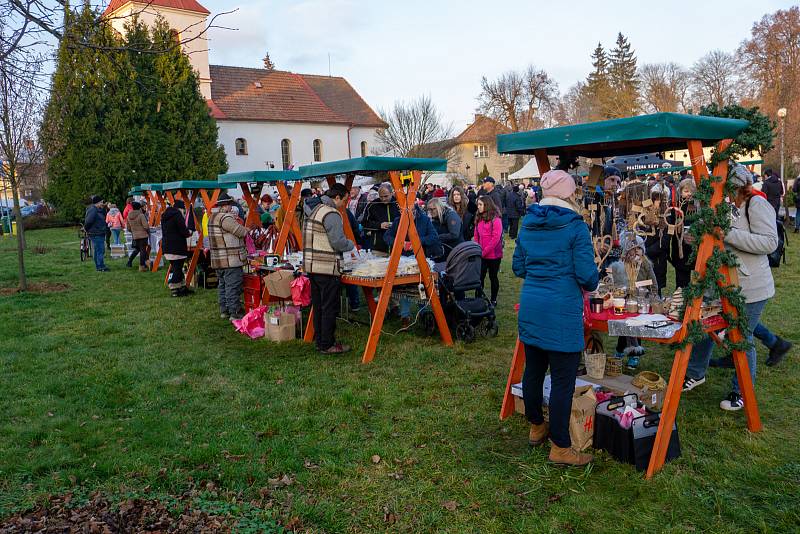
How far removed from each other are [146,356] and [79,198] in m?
27.1

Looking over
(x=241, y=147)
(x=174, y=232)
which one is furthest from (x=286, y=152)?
(x=174, y=232)

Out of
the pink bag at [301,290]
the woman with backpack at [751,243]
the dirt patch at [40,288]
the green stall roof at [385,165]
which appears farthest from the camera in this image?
the dirt patch at [40,288]

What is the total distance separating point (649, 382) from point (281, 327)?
4.68 meters

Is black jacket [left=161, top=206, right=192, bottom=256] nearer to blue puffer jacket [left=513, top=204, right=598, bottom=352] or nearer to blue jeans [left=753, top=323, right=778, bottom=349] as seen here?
blue puffer jacket [left=513, top=204, right=598, bottom=352]

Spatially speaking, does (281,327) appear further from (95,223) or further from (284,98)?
(284,98)

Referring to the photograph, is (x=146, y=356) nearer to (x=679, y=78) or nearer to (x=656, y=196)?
(x=656, y=196)

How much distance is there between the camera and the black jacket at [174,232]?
11.4 m

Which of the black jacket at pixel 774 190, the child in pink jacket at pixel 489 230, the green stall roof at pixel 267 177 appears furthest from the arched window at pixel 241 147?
the child in pink jacket at pixel 489 230

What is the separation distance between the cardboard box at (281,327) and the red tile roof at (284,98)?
35916 mm

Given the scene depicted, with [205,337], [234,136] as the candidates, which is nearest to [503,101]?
[234,136]

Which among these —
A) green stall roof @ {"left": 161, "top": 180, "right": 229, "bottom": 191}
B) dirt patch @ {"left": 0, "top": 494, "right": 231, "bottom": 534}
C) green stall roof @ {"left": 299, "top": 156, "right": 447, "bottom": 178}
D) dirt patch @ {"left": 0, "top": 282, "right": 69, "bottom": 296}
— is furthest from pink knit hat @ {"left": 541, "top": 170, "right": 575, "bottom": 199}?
dirt patch @ {"left": 0, "top": 282, "right": 69, "bottom": 296}

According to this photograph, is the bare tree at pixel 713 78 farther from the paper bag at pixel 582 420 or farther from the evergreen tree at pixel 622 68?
the paper bag at pixel 582 420

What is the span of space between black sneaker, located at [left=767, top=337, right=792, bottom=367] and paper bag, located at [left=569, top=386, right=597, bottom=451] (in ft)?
8.98

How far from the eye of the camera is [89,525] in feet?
11.1
